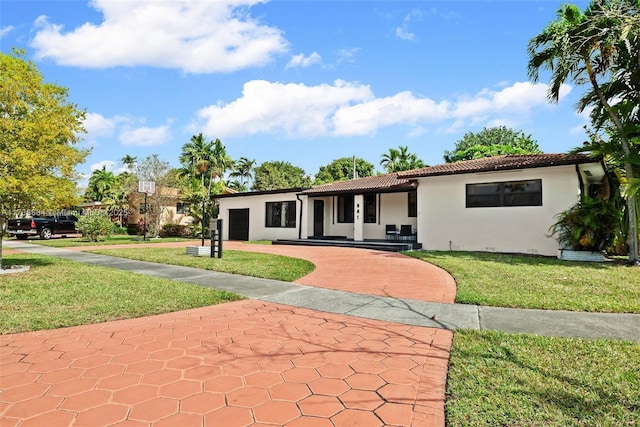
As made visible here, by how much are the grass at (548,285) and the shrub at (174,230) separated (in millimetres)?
22581

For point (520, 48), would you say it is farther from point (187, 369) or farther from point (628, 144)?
point (187, 369)

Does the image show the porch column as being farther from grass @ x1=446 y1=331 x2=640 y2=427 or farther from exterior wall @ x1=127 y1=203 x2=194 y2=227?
exterior wall @ x1=127 y1=203 x2=194 y2=227

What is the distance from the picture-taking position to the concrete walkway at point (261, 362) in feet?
7.36

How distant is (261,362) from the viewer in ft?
10.0

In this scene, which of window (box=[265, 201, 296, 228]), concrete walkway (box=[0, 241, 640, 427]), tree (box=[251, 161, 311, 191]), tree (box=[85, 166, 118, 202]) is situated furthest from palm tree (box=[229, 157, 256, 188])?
concrete walkway (box=[0, 241, 640, 427])

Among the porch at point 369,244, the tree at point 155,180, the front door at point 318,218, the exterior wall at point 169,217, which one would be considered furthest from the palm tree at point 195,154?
the porch at point 369,244

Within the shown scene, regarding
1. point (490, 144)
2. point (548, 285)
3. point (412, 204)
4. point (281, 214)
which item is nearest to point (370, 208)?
point (412, 204)

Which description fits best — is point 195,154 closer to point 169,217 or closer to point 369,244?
point 169,217

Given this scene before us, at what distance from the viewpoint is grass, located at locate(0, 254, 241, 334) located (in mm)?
4406

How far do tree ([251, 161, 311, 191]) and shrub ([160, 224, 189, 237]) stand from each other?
1596 cm

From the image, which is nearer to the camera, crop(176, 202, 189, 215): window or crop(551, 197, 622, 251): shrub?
crop(551, 197, 622, 251): shrub

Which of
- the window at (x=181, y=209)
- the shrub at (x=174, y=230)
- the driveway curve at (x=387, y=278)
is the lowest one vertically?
the driveway curve at (x=387, y=278)

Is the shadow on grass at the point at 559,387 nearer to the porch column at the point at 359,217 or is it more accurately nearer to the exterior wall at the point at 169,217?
the porch column at the point at 359,217

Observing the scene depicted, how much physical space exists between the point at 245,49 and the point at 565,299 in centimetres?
1162
